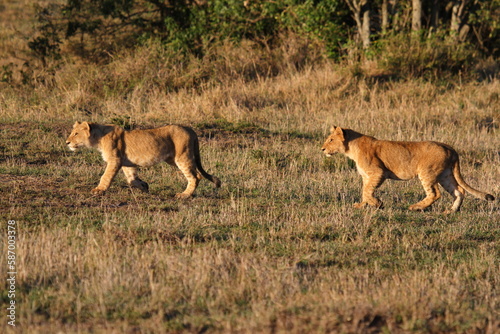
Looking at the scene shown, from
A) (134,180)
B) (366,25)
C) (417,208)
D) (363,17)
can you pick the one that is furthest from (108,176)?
(363,17)

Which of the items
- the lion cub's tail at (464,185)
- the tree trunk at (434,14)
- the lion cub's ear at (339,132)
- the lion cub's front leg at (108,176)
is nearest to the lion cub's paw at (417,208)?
the lion cub's tail at (464,185)

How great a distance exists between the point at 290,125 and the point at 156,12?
10783 millimetres

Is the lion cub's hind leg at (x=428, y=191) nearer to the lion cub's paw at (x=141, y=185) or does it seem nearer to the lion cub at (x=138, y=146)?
the lion cub at (x=138, y=146)

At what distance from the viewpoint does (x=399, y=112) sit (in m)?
17.3

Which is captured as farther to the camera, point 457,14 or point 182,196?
point 457,14

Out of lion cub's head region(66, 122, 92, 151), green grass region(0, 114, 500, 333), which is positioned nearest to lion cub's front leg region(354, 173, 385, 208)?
green grass region(0, 114, 500, 333)

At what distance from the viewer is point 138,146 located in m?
9.81

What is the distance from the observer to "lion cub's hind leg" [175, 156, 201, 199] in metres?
9.92

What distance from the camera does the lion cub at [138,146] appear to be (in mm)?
9789

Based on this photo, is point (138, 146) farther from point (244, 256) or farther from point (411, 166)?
point (411, 166)

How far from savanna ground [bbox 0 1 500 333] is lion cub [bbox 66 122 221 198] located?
0.37 m

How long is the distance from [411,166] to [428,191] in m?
0.45

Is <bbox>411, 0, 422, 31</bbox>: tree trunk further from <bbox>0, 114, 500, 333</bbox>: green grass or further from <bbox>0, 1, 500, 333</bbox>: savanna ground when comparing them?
<bbox>0, 114, 500, 333</bbox>: green grass

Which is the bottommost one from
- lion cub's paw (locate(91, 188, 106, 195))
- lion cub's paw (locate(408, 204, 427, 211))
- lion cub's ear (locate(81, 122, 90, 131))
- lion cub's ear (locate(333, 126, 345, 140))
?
lion cub's paw (locate(408, 204, 427, 211))
